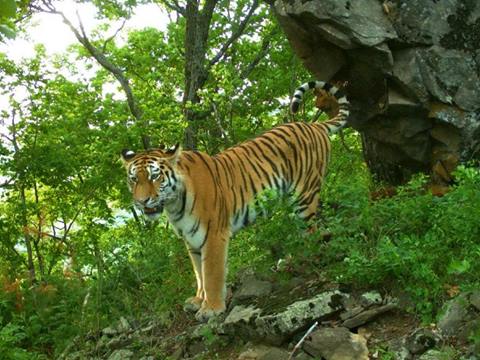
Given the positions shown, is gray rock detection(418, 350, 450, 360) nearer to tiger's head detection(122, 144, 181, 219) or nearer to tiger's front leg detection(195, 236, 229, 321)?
tiger's front leg detection(195, 236, 229, 321)

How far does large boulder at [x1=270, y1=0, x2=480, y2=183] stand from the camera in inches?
292

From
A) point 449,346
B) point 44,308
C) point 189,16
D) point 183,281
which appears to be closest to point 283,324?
point 449,346

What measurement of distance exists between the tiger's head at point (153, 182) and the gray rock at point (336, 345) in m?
1.96

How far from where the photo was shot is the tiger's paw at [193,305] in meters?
6.38

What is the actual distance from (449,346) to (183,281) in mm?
3292

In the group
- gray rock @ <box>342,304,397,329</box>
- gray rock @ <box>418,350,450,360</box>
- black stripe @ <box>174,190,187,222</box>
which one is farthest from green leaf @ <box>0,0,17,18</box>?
black stripe @ <box>174,190,187,222</box>

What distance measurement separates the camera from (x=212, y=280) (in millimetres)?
6000

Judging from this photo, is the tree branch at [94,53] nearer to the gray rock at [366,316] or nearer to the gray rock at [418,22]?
the gray rock at [418,22]

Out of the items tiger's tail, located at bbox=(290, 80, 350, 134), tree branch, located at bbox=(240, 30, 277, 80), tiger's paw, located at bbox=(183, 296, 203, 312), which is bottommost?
tiger's paw, located at bbox=(183, 296, 203, 312)

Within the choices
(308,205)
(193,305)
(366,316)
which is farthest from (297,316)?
(308,205)

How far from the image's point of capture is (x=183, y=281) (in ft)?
22.9

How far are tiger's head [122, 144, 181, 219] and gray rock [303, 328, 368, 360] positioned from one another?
1.96 m

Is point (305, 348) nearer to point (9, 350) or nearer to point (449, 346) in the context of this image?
point (449, 346)

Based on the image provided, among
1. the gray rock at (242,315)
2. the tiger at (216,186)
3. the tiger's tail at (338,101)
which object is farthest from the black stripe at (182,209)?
the tiger's tail at (338,101)
